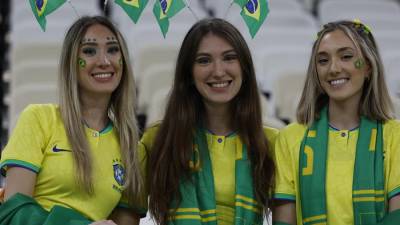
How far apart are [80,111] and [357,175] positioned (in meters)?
0.80

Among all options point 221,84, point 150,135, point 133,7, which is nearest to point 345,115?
point 221,84

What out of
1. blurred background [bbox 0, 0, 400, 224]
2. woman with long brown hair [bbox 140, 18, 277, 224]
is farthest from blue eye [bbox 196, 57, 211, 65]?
blurred background [bbox 0, 0, 400, 224]

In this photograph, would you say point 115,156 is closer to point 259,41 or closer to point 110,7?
point 259,41

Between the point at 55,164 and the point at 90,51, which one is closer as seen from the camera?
the point at 55,164

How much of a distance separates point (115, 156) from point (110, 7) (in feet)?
14.1

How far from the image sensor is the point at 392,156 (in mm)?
2529

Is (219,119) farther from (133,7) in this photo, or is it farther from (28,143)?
(28,143)

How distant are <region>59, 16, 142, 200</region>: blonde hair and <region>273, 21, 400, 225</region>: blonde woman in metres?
0.42

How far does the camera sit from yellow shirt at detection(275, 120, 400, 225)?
250cm

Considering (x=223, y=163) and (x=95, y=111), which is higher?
(x=95, y=111)

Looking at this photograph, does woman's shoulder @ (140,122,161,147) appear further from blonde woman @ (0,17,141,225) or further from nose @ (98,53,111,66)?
nose @ (98,53,111,66)

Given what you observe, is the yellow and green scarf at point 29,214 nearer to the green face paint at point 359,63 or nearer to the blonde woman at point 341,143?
the blonde woman at point 341,143

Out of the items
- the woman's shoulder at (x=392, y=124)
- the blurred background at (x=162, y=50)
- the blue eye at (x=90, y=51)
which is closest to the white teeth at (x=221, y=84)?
the blue eye at (x=90, y=51)

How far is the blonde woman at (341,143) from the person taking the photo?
250 centimetres
